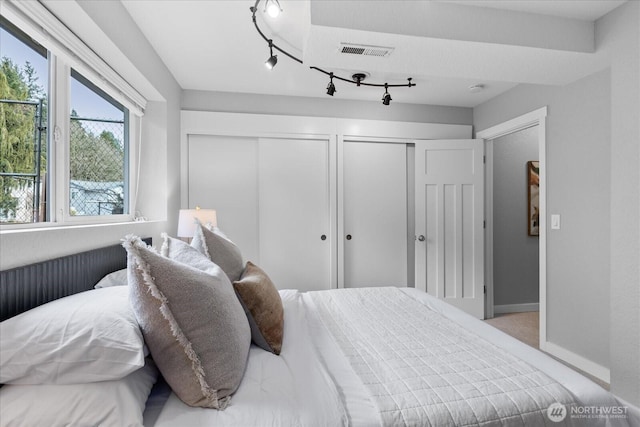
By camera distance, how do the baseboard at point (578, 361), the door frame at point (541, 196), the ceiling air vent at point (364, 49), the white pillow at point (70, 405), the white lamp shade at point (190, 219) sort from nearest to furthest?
1. the white pillow at point (70, 405)
2. the ceiling air vent at point (364, 49)
3. the baseboard at point (578, 361)
4. the white lamp shade at point (190, 219)
5. the door frame at point (541, 196)

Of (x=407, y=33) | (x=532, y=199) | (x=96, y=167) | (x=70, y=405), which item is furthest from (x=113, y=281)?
(x=532, y=199)

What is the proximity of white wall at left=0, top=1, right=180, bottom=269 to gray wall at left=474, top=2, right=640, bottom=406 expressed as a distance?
3.02 metres

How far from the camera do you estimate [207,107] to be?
10.7ft

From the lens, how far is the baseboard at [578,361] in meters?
2.26

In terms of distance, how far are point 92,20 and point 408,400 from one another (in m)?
2.19

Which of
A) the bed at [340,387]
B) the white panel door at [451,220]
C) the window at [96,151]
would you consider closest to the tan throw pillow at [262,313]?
the bed at [340,387]

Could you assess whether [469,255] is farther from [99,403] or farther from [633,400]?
[99,403]

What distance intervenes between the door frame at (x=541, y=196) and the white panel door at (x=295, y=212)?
1868 mm

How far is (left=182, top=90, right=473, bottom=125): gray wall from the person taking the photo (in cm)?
328

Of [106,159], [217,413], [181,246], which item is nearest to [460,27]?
[181,246]

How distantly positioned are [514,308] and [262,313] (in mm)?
3758

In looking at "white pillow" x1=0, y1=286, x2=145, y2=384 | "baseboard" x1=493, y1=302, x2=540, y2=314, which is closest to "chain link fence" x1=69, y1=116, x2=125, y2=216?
"white pillow" x1=0, y1=286, x2=145, y2=384

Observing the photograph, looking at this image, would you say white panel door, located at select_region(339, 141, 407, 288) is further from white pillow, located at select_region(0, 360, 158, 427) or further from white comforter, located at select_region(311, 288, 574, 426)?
white pillow, located at select_region(0, 360, 158, 427)

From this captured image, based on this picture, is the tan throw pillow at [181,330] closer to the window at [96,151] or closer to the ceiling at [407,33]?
the window at [96,151]
